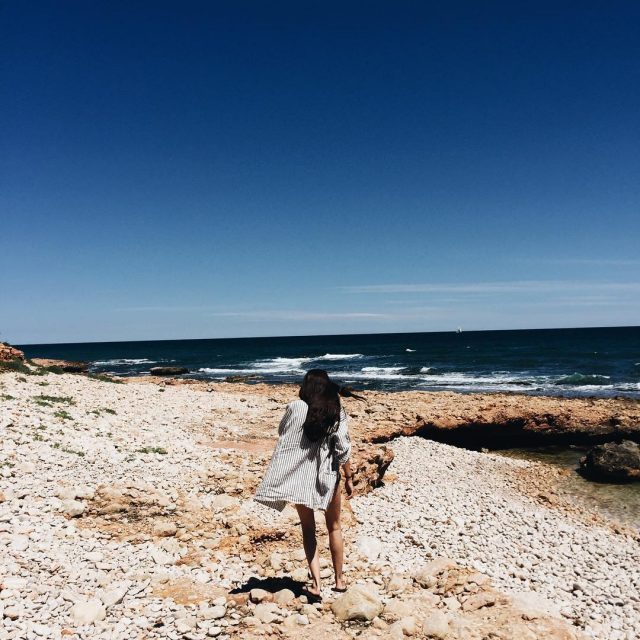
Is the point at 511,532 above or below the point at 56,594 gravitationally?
below

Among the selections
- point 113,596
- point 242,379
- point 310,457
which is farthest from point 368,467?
point 242,379

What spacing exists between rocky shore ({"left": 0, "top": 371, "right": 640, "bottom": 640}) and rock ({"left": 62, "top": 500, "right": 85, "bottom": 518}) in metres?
0.03

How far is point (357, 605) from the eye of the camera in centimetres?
497

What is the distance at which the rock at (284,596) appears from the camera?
16.8 feet

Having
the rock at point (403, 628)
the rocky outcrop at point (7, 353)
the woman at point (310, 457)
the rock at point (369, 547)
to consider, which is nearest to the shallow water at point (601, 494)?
the rock at point (369, 547)

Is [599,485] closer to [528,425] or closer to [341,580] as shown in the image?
[528,425]

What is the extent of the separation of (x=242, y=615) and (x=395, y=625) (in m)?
1.63

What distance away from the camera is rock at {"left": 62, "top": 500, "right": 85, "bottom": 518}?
6465mm

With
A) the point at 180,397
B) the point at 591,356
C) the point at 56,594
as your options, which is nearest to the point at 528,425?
the point at 180,397

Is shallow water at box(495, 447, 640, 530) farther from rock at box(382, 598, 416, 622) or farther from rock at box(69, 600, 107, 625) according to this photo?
rock at box(69, 600, 107, 625)

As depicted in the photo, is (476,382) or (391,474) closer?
(391,474)

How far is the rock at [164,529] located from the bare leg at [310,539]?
2440mm

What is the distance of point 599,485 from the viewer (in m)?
13.0

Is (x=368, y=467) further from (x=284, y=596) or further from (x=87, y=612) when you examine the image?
(x=87, y=612)
